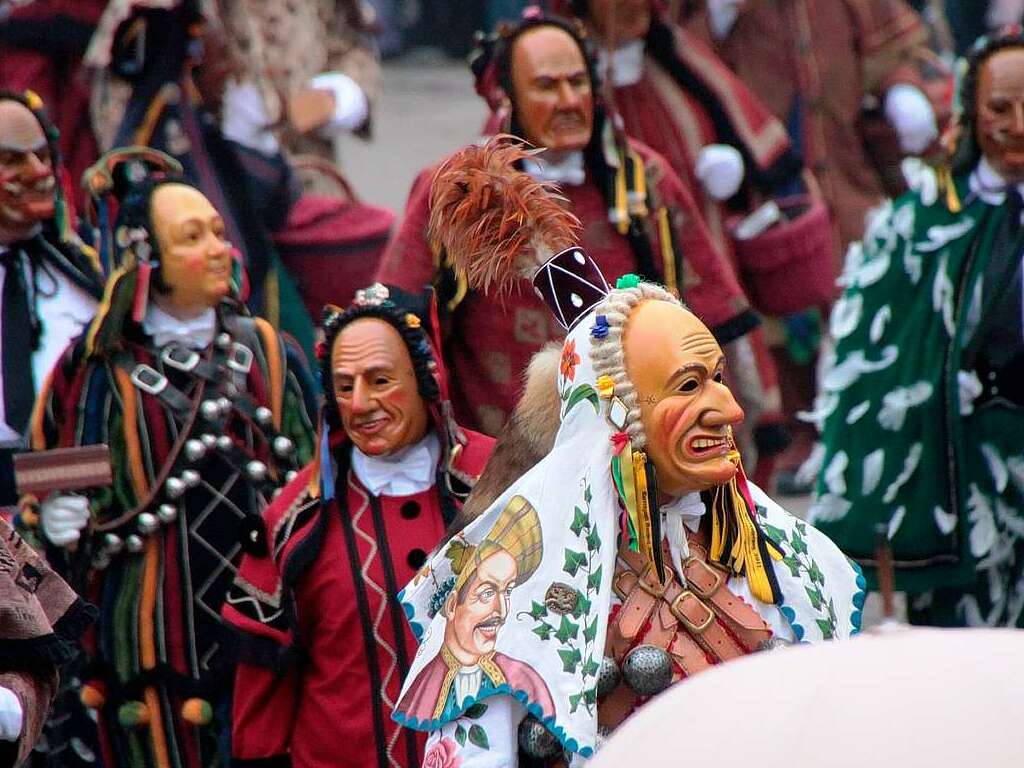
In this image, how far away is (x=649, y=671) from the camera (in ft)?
14.0

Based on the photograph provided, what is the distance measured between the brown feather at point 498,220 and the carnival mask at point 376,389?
31.5 inches

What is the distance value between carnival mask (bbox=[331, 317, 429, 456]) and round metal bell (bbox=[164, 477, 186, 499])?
2.73 feet

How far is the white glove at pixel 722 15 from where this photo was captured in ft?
31.1

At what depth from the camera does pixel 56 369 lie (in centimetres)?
628

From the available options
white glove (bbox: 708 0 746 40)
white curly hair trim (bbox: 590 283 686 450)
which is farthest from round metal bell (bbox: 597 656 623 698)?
white glove (bbox: 708 0 746 40)

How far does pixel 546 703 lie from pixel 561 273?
0.85 metres

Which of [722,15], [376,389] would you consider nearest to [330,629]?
[376,389]

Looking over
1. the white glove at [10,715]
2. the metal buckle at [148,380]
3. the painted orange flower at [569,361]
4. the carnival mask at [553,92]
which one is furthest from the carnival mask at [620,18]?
the white glove at [10,715]

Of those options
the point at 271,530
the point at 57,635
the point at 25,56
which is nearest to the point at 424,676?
the point at 57,635

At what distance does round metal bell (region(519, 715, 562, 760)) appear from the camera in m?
4.27

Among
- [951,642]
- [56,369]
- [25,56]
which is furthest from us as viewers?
[25,56]

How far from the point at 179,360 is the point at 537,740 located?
2.29 meters

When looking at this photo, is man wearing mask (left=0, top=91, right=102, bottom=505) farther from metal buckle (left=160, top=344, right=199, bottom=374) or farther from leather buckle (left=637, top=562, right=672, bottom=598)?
leather buckle (left=637, top=562, right=672, bottom=598)

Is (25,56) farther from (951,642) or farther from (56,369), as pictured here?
(951,642)
